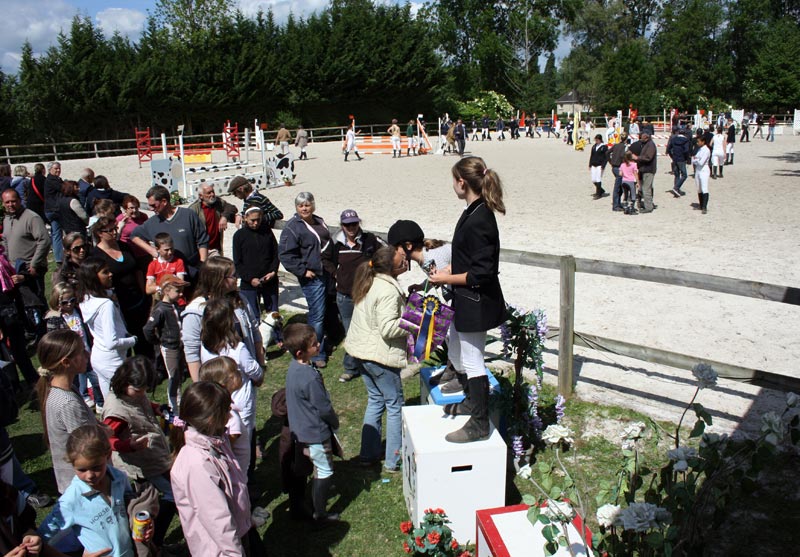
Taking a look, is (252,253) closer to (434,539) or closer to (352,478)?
(352,478)

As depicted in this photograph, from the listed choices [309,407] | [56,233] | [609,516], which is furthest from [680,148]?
[609,516]

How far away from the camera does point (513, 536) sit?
10.1ft

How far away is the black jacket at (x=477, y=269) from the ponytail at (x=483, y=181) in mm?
51

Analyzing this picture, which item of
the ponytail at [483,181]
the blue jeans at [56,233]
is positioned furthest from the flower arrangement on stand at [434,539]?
the blue jeans at [56,233]

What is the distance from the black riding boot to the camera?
392 cm

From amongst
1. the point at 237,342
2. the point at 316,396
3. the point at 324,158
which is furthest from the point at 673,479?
the point at 324,158

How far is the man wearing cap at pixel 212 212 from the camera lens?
762 centimetres

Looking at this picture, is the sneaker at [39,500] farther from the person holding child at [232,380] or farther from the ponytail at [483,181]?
the ponytail at [483,181]

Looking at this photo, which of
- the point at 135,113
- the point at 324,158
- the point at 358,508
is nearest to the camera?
the point at 358,508

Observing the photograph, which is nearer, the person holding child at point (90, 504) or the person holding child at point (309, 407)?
the person holding child at point (90, 504)

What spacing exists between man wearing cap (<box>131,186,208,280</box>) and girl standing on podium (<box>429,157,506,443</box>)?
375cm

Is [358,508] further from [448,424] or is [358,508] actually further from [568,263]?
[568,263]

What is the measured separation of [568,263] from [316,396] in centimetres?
250

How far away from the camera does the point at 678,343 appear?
22.1ft
